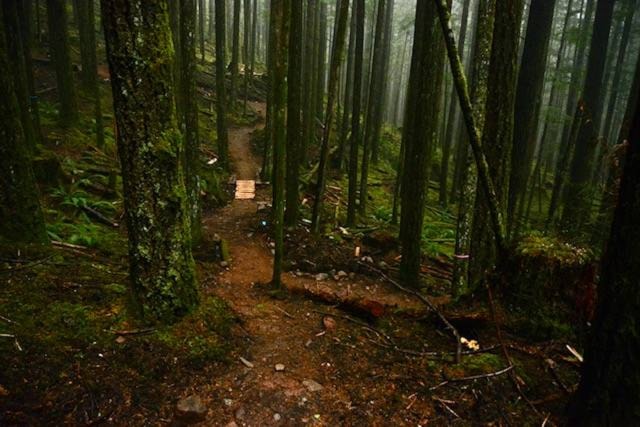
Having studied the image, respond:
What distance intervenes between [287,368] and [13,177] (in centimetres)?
386

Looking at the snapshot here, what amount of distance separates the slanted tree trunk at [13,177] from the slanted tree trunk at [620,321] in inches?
218

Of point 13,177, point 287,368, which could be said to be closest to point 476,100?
point 287,368

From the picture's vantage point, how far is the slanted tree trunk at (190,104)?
6773 mm

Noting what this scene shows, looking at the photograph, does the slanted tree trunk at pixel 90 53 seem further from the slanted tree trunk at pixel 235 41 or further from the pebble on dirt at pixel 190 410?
the pebble on dirt at pixel 190 410

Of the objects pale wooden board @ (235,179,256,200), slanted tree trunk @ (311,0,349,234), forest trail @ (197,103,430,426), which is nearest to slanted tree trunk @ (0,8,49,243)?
forest trail @ (197,103,430,426)

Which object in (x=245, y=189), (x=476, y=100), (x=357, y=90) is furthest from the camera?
(x=245, y=189)

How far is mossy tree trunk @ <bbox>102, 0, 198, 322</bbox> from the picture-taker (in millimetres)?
3150

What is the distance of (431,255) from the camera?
10.6 m

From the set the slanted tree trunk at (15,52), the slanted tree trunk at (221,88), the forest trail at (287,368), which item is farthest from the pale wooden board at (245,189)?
the slanted tree trunk at (15,52)

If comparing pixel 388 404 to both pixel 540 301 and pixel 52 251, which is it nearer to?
pixel 540 301

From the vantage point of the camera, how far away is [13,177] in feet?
14.2

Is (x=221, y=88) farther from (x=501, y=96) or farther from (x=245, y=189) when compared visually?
(x=501, y=96)

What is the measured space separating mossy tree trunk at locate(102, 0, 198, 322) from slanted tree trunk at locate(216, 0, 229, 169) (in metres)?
10.8

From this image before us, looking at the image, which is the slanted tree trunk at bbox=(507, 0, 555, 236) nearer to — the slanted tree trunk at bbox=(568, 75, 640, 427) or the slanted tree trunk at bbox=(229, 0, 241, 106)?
the slanted tree trunk at bbox=(568, 75, 640, 427)
